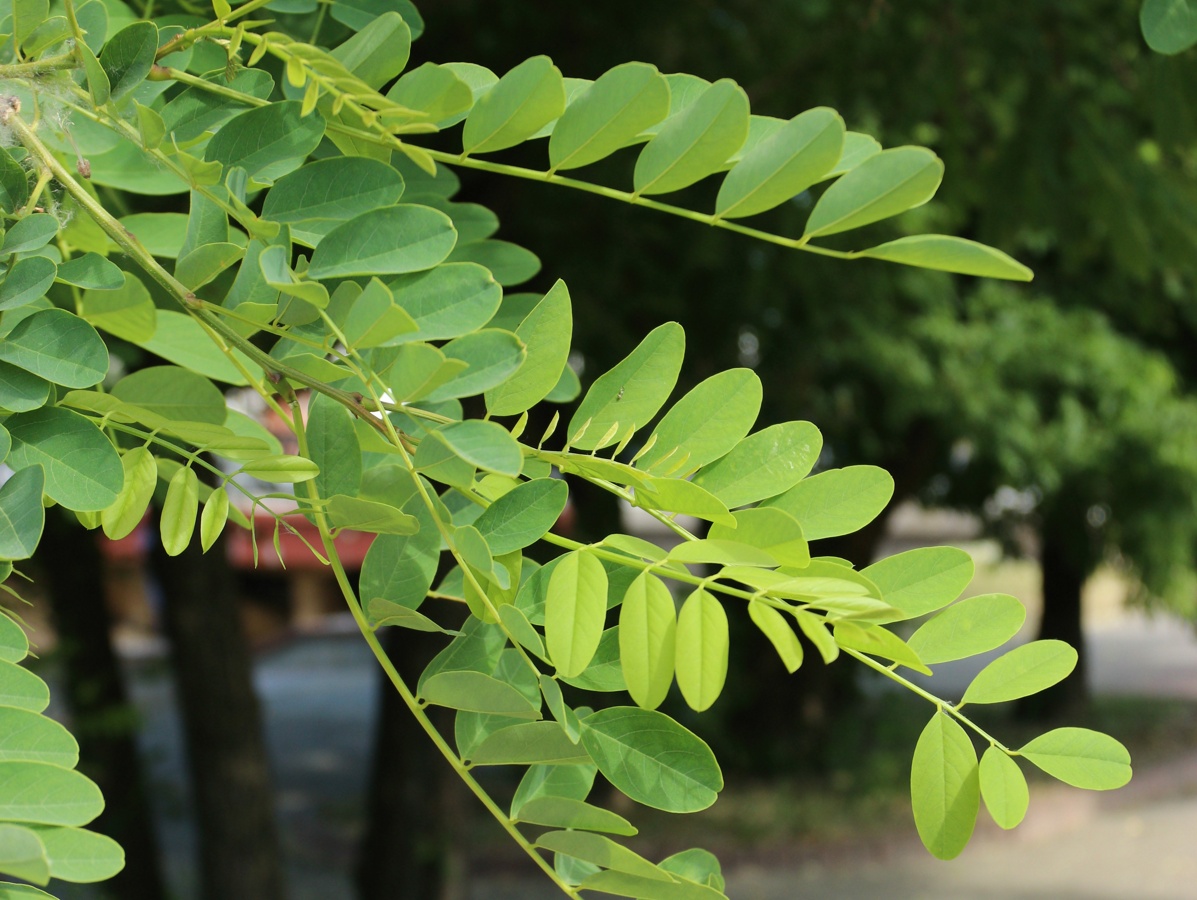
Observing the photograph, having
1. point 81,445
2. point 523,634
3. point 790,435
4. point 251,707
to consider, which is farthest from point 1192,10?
point 251,707

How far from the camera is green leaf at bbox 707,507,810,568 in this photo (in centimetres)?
55

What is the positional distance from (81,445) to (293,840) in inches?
→ 247

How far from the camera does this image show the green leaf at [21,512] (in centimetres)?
60

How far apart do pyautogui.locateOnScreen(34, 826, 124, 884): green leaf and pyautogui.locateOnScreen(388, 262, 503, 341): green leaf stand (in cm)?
30

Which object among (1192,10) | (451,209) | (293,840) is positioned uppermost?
(1192,10)

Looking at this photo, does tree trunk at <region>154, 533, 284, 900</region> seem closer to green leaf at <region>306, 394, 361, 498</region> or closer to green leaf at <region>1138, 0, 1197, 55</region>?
green leaf at <region>306, 394, 361, 498</region>

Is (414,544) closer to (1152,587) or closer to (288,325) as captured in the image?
(288,325)

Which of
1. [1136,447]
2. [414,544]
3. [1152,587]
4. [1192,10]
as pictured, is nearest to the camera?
[414,544]

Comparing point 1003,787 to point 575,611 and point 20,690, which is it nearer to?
point 575,611

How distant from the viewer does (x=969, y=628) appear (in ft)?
2.09

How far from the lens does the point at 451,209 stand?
3.13 feet

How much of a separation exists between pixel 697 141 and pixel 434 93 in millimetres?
155

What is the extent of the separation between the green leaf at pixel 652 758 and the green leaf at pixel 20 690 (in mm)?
297

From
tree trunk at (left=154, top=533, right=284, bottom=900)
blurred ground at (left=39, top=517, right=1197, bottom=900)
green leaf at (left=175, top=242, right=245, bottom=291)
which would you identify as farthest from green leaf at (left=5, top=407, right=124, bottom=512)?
blurred ground at (left=39, top=517, right=1197, bottom=900)
